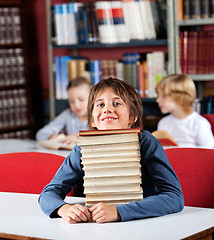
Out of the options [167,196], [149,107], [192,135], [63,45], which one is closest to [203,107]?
[192,135]

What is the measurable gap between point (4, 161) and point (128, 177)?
764mm

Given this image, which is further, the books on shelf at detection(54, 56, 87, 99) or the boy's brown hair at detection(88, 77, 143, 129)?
the books on shelf at detection(54, 56, 87, 99)

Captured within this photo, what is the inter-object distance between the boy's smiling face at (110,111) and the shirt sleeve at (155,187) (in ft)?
0.28

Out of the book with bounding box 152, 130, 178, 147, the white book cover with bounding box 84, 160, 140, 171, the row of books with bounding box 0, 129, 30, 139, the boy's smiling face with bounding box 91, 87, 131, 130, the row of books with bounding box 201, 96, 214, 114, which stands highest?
the boy's smiling face with bounding box 91, 87, 131, 130

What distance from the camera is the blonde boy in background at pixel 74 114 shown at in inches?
135

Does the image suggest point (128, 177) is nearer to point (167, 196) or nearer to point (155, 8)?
point (167, 196)

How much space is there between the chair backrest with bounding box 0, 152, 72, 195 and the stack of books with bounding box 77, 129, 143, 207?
583 millimetres

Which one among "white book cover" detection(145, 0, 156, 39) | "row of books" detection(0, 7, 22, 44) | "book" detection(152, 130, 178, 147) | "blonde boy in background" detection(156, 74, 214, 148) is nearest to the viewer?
"book" detection(152, 130, 178, 147)

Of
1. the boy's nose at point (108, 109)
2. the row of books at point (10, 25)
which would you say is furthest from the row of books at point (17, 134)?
the boy's nose at point (108, 109)

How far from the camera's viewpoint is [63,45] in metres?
4.11

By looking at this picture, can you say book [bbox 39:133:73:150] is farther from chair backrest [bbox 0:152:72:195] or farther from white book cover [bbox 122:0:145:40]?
white book cover [bbox 122:0:145:40]

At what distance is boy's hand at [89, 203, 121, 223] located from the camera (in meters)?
1.32

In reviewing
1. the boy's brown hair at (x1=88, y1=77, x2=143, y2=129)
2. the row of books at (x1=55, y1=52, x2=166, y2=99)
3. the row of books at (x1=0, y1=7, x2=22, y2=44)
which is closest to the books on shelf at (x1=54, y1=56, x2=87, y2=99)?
the row of books at (x1=55, y1=52, x2=166, y2=99)

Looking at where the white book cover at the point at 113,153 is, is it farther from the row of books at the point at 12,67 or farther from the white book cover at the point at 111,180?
the row of books at the point at 12,67
